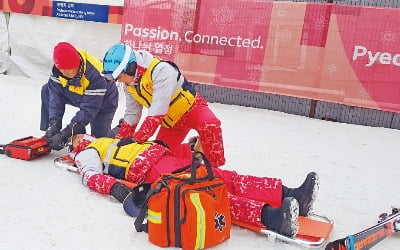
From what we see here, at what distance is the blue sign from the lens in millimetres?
8164

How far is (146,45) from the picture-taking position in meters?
7.67

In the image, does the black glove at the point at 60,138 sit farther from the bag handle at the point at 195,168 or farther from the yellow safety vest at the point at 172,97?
the bag handle at the point at 195,168

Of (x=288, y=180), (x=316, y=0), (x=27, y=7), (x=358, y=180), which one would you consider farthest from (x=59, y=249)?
(x=27, y=7)

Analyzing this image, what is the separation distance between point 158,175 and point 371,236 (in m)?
1.42

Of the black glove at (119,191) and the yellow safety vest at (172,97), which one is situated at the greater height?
the yellow safety vest at (172,97)

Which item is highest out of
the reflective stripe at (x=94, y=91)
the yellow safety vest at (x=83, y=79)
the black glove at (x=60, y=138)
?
the yellow safety vest at (x=83, y=79)

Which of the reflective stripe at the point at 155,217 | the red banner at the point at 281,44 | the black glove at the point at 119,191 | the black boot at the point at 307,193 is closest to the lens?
the reflective stripe at the point at 155,217

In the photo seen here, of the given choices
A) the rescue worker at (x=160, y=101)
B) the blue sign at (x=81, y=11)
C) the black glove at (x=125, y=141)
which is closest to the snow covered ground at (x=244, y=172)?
the black glove at (x=125, y=141)

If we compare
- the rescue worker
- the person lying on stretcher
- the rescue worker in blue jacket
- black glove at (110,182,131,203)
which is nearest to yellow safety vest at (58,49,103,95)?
the rescue worker in blue jacket

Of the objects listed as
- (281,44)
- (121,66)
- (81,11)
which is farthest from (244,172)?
(81,11)

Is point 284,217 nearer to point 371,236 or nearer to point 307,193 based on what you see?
point 307,193

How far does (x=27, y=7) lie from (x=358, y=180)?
263 inches

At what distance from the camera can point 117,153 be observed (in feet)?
A: 11.6

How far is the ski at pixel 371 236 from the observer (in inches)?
99.7
